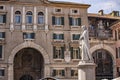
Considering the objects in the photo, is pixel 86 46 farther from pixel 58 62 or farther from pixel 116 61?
pixel 116 61

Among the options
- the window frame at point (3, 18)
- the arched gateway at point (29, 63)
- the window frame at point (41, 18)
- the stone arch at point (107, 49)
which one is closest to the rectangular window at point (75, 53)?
the stone arch at point (107, 49)

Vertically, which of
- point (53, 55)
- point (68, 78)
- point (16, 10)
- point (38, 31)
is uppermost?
point (16, 10)

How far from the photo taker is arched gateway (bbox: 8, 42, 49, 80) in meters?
49.6

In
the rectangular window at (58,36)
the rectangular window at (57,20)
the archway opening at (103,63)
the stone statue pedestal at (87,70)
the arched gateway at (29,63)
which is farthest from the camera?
the archway opening at (103,63)

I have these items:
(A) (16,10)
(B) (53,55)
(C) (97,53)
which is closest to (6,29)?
Answer: (A) (16,10)

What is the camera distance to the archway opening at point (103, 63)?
2164 inches

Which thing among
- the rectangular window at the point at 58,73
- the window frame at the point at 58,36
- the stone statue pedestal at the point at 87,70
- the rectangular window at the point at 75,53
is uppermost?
the window frame at the point at 58,36

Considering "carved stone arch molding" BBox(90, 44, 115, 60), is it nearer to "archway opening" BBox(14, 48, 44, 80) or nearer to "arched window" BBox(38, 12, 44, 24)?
"archway opening" BBox(14, 48, 44, 80)

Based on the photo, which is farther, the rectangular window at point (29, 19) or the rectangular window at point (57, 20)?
the rectangular window at point (57, 20)

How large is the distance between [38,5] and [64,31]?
17.8 ft

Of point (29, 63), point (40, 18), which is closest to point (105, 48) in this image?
point (40, 18)

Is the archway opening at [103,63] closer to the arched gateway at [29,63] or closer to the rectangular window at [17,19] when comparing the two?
the arched gateway at [29,63]

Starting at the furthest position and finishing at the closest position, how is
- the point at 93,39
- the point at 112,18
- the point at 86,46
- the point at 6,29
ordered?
the point at 112,18 < the point at 93,39 < the point at 6,29 < the point at 86,46

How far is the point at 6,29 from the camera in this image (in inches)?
1902
